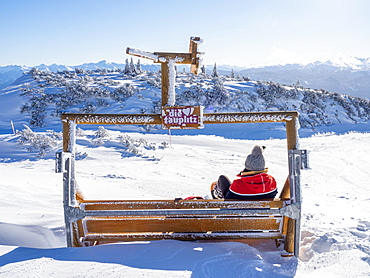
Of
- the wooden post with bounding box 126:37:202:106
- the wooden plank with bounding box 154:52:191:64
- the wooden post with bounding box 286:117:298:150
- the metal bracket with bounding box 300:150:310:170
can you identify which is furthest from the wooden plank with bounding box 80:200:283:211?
the wooden plank with bounding box 154:52:191:64

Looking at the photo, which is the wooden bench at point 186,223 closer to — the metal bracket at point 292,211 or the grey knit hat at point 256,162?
the metal bracket at point 292,211

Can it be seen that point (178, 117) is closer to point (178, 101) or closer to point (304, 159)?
point (304, 159)

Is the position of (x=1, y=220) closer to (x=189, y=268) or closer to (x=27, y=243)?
(x=27, y=243)

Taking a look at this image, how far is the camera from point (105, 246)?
9.25 feet

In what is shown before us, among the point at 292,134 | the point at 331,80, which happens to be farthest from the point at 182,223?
the point at 331,80

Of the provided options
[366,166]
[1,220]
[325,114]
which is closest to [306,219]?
[1,220]

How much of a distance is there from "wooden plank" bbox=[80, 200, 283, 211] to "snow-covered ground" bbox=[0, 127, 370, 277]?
37 centimetres

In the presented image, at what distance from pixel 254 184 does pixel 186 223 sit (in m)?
0.83

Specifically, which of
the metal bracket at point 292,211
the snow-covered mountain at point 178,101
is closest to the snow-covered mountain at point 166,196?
the metal bracket at point 292,211

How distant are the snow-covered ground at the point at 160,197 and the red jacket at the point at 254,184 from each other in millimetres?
548

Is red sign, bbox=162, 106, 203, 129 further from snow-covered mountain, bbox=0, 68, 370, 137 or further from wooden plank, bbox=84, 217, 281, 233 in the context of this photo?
snow-covered mountain, bbox=0, 68, 370, 137

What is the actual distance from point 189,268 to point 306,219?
7.51ft

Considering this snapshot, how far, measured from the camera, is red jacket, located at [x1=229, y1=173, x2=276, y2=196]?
3.07 meters

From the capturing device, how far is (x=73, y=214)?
2.83 meters
